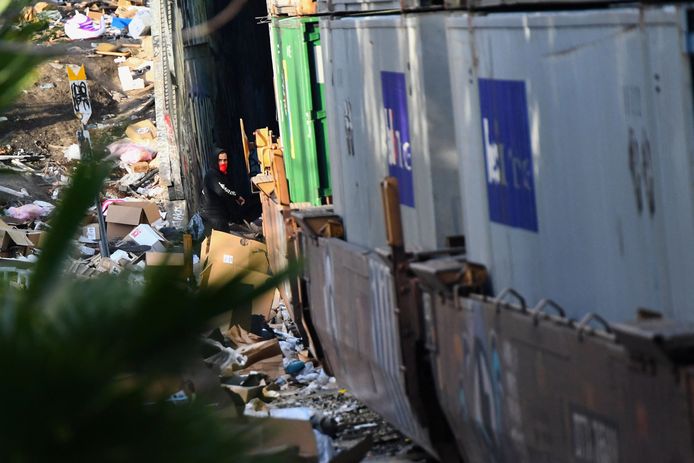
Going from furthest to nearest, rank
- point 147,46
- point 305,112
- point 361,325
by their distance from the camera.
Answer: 1. point 147,46
2. point 305,112
3. point 361,325

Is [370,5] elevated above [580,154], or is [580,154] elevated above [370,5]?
[370,5]

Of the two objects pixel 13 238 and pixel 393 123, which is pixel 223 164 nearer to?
pixel 13 238

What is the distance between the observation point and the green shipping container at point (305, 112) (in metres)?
11.3

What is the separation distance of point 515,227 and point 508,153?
1.08 ft

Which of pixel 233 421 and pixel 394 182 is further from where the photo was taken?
pixel 394 182

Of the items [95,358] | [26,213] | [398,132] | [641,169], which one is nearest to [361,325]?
[398,132]

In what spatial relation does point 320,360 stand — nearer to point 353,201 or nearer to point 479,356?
point 353,201

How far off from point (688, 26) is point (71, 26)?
2834cm

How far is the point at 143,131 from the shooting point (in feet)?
81.6

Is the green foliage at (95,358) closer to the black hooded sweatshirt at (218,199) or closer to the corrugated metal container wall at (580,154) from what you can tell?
the corrugated metal container wall at (580,154)

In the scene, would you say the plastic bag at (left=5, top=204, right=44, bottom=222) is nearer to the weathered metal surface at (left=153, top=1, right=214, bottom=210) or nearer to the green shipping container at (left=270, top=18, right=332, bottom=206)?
the weathered metal surface at (left=153, top=1, right=214, bottom=210)

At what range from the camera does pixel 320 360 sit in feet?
32.3

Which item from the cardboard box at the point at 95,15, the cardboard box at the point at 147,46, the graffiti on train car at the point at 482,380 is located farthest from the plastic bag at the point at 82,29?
the graffiti on train car at the point at 482,380

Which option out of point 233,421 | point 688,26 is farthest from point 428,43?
point 233,421
